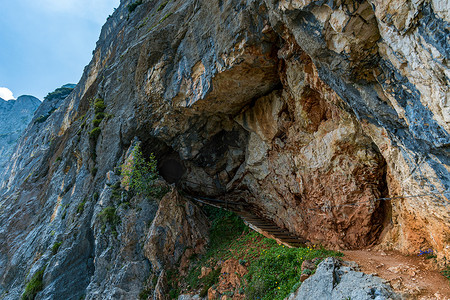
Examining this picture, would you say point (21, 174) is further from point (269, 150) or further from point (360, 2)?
point (360, 2)

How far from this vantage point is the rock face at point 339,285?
521 centimetres

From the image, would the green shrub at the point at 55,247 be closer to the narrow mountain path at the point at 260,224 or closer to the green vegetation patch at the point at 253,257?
the narrow mountain path at the point at 260,224

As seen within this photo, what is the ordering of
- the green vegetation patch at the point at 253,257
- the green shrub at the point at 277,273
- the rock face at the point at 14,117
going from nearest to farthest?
the green shrub at the point at 277,273
the green vegetation patch at the point at 253,257
the rock face at the point at 14,117

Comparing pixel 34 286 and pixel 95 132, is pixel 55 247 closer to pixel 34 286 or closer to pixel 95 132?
pixel 34 286

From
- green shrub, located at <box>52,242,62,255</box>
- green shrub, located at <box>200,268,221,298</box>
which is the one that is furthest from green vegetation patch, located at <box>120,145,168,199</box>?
green shrub, located at <box>52,242,62,255</box>

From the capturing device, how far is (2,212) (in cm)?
2422

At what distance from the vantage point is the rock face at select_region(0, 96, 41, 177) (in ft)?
229

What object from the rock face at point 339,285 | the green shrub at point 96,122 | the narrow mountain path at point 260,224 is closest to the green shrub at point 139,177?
the narrow mountain path at point 260,224

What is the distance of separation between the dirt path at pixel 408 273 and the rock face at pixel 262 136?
50 centimetres

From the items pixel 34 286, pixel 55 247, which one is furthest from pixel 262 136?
pixel 34 286

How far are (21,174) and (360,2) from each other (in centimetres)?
4142

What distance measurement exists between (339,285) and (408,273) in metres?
1.57

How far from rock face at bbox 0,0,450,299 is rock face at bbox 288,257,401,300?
2.01 meters

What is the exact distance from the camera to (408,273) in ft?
18.7
